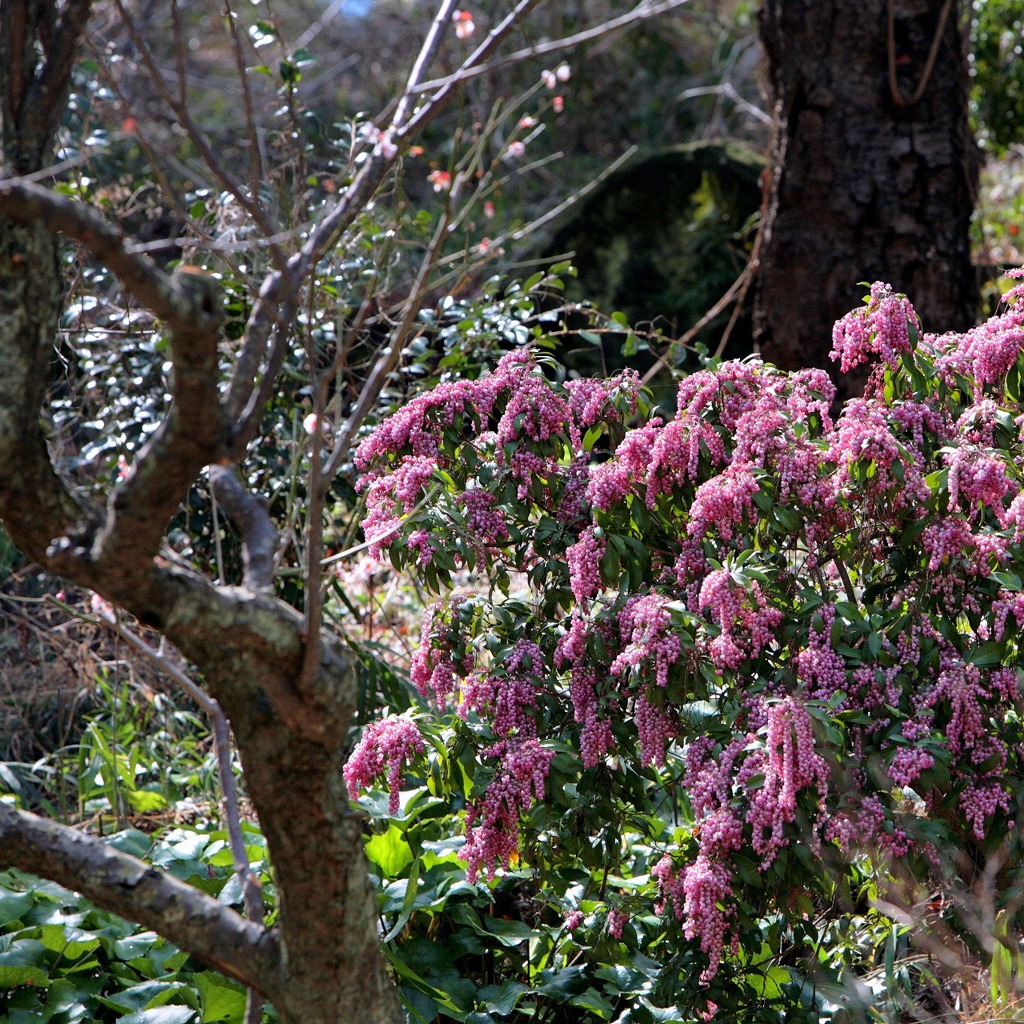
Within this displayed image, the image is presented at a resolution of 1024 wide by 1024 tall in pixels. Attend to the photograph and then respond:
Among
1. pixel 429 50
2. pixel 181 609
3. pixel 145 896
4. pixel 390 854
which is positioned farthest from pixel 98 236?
pixel 390 854

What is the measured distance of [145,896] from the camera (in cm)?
180

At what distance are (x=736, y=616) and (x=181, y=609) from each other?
3.07ft

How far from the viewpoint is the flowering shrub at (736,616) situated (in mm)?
2035

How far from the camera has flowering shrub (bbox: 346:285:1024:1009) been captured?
2035mm

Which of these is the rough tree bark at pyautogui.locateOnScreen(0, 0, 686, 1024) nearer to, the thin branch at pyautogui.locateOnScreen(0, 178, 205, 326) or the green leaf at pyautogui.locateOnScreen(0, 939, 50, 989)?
the thin branch at pyautogui.locateOnScreen(0, 178, 205, 326)

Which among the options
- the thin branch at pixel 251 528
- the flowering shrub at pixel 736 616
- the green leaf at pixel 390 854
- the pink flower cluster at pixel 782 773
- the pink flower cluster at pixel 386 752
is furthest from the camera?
the green leaf at pixel 390 854

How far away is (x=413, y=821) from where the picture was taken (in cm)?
299

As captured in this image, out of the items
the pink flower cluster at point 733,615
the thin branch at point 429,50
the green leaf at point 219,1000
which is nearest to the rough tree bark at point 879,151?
the pink flower cluster at point 733,615

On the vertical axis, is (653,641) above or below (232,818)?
above

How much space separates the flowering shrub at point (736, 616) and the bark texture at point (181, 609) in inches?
14.7

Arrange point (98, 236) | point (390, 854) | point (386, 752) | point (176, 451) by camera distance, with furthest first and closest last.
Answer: point (390, 854), point (386, 752), point (176, 451), point (98, 236)

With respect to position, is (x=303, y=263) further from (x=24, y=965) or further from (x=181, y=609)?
(x=24, y=965)

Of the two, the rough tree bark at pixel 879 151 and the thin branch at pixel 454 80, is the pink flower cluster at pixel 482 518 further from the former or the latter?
the rough tree bark at pixel 879 151

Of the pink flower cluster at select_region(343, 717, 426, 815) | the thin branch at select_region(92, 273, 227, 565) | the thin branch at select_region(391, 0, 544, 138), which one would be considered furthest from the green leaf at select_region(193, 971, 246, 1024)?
the thin branch at select_region(391, 0, 544, 138)
